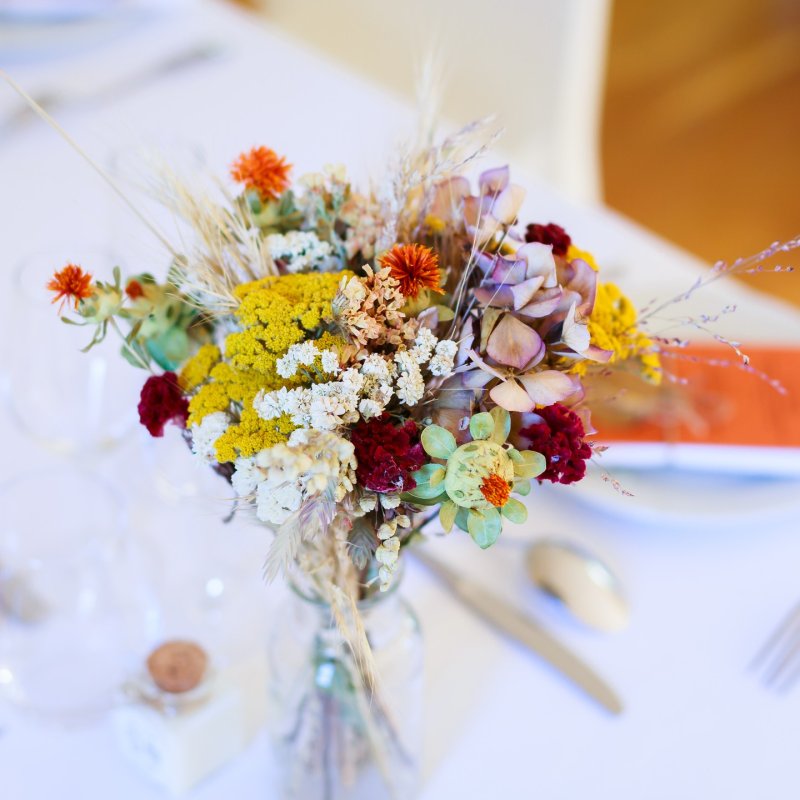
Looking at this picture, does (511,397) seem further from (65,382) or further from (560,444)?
(65,382)

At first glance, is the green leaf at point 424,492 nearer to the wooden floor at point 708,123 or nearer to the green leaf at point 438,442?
the green leaf at point 438,442

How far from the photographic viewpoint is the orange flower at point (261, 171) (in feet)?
1.55

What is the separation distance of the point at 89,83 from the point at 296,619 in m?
0.86

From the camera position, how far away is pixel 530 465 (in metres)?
0.41

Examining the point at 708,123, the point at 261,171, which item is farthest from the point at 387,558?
the point at 708,123

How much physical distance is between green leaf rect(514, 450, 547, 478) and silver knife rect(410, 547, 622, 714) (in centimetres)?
28

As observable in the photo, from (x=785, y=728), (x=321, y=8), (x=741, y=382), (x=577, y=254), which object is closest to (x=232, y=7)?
(x=321, y=8)

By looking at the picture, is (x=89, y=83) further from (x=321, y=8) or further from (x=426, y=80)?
(x=426, y=80)

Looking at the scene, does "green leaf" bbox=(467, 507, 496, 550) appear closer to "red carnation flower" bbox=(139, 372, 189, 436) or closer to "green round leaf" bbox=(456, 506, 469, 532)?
"green round leaf" bbox=(456, 506, 469, 532)

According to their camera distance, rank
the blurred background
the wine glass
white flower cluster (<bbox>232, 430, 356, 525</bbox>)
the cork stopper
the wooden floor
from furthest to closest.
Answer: the wooden floor
the blurred background
the wine glass
the cork stopper
white flower cluster (<bbox>232, 430, 356, 525</bbox>)

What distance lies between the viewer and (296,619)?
56 cm

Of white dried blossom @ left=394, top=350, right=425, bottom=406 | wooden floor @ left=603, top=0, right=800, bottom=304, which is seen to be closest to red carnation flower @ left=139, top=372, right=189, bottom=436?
white dried blossom @ left=394, top=350, right=425, bottom=406

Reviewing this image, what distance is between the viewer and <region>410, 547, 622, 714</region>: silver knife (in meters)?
0.64

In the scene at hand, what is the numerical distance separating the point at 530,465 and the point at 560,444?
0.6 inches
